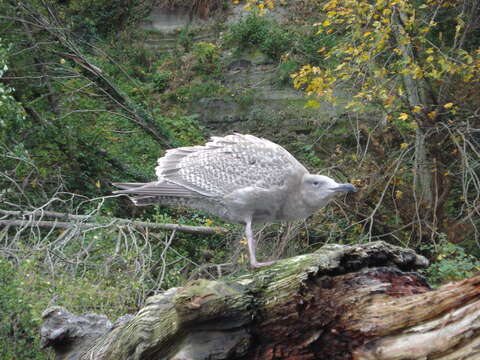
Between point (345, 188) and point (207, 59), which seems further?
point (207, 59)

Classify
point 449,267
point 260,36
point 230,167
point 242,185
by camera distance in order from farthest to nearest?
point 260,36 → point 449,267 → point 230,167 → point 242,185

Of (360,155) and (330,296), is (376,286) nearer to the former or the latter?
(330,296)

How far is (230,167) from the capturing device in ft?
15.1

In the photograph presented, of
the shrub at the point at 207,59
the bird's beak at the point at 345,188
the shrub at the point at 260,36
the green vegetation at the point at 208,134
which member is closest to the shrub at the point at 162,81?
the green vegetation at the point at 208,134

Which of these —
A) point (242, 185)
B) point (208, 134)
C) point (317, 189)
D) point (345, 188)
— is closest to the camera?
point (345, 188)

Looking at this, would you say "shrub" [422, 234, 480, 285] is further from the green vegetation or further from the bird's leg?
the bird's leg

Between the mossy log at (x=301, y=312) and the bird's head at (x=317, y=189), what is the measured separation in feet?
3.31

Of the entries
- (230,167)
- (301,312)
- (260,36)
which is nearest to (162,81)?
(260,36)

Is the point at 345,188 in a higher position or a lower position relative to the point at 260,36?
lower

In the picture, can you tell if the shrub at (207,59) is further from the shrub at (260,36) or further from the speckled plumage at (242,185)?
the speckled plumage at (242,185)

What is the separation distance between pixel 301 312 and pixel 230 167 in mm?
1732

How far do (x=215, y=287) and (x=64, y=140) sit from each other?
661cm

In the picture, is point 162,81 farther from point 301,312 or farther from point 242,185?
point 301,312

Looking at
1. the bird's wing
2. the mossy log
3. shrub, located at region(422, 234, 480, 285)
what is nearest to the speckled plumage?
the bird's wing
